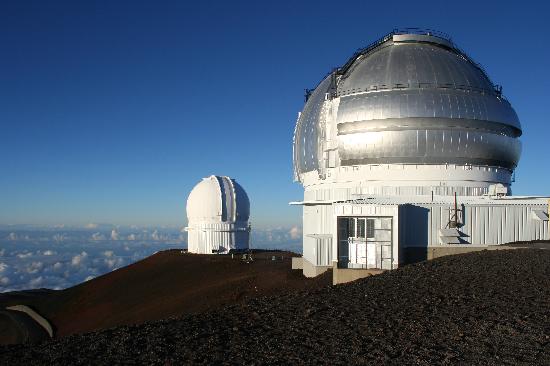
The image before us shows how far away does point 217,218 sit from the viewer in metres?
38.2

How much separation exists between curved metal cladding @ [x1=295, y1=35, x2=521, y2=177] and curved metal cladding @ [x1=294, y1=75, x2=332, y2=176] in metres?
0.20

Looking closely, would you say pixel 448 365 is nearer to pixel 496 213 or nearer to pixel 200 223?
pixel 496 213

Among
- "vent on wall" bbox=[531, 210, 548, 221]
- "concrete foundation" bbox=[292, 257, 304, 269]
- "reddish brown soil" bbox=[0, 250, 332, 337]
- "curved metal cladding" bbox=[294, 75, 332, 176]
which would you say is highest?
"curved metal cladding" bbox=[294, 75, 332, 176]

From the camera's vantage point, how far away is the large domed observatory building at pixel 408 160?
66.7 ft

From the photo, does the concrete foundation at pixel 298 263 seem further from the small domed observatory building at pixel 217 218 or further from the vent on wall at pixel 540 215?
the small domed observatory building at pixel 217 218

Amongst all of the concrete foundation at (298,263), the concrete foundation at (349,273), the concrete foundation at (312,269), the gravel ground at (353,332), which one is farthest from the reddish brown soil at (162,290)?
the gravel ground at (353,332)

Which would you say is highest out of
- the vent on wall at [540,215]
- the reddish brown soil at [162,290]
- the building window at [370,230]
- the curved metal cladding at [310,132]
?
the curved metal cladding at [310,132]

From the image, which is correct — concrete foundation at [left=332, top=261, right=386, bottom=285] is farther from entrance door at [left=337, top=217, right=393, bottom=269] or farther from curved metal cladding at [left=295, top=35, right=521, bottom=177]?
curved metal cladding at [left=295, top=35, right=521, bottom=177]

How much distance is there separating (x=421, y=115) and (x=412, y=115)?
40 centimetres

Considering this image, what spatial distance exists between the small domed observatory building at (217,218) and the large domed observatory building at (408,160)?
39.1 feet

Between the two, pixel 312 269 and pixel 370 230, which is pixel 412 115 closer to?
pixel 370 230

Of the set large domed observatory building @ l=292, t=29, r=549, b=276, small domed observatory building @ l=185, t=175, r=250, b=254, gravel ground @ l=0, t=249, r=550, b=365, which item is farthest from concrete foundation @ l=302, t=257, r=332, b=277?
small domed observatory building @ l=185, t=175, r=250, b=254

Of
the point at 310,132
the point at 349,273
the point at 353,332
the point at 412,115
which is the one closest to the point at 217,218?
the point at 310,132

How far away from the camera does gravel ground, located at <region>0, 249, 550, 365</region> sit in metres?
8.71
